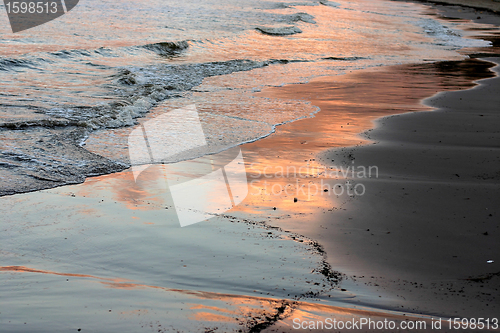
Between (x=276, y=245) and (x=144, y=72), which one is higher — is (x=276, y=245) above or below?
below

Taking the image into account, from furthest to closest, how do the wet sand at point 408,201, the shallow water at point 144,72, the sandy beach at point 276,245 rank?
the shallow water at point 144,72, the wet sand at point 408,201, the sandy beach at point 276,245

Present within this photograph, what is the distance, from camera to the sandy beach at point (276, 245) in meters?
2.32

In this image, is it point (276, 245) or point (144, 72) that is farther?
point (144, 72)

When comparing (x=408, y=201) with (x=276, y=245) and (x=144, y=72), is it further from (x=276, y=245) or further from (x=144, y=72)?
(x=144, y=72)

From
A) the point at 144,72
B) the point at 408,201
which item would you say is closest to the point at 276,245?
the point at 408,201

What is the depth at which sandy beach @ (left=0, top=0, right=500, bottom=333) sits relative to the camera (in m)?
2.32

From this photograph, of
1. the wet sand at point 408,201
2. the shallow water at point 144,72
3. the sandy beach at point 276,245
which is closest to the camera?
the sandy beach at point 276,245

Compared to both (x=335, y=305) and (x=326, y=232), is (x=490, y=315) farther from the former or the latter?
(x=326, y=232)

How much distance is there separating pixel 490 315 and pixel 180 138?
14.4 ft

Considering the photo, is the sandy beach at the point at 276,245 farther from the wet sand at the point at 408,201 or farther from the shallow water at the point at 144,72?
the shallow water at the point at 144,72

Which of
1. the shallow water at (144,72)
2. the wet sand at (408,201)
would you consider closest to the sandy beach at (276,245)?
the wet sand at (408,201)

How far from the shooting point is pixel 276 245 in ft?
10.1

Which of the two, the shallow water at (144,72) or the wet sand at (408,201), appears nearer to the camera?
the wet sand at (408,201)

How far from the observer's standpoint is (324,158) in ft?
16.7
